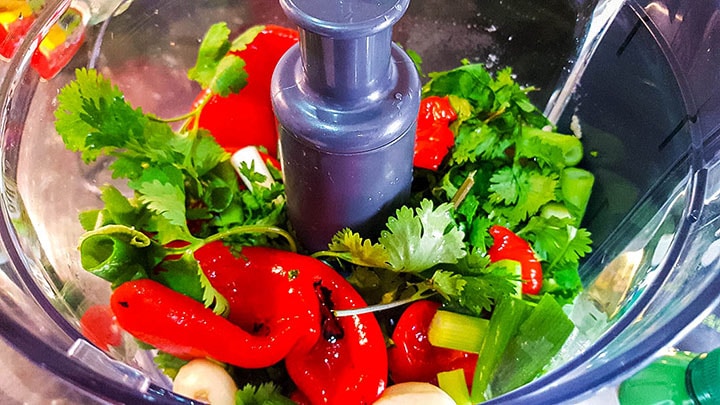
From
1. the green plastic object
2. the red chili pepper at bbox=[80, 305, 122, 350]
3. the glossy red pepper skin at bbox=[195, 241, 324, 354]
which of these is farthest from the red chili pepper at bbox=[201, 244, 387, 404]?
the green plastic object

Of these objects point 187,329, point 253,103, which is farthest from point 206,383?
point 253,103

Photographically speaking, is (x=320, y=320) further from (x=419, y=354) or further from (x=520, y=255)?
(x=520, y=255)

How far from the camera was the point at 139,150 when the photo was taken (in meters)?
0.77

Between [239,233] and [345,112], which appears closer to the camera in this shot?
[345,112]

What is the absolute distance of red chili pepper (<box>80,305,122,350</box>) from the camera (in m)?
0.66

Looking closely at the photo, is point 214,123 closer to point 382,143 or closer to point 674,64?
point 382,143

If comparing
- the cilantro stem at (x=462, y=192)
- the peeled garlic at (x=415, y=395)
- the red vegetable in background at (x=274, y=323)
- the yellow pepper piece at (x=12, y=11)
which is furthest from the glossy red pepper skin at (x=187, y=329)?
the yellow pepper piece at (x=12, y=11)

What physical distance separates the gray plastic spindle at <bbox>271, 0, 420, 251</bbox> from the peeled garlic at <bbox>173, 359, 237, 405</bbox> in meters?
0.19

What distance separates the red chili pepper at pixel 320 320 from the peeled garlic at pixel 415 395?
0.06 ft

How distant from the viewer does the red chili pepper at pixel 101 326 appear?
0.66 metres

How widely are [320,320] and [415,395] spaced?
13cm

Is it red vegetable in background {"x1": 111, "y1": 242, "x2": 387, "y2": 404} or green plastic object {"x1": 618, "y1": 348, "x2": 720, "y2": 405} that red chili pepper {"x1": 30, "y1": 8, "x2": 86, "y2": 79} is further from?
green plastic object {"x1": 618, "y1": 348, "x2": 720, "y2": 405}

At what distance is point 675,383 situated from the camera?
2.69 feet

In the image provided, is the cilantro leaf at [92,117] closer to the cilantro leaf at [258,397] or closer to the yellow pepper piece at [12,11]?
the yellow pepper piece at [12,11]
